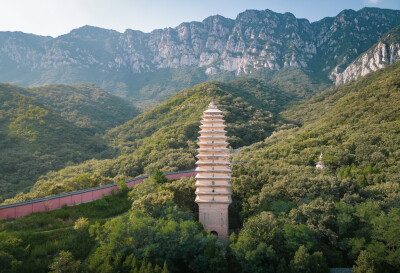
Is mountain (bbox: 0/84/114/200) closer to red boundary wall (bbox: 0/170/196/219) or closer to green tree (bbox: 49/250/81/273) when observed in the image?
red boundary wall (bbox: 0/170/196/219)

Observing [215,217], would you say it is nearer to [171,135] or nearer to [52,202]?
[52,202]

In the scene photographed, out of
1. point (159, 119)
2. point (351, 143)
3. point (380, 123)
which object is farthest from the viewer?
point (159, 119)

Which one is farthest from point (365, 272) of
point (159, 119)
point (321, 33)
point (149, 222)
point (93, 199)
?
point (321, 33)

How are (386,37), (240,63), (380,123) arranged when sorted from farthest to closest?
(240,63)
(386,37)
(380,123)

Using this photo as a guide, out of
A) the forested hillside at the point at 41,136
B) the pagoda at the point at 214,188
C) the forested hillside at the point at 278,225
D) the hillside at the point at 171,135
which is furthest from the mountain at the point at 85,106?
the pagoda at the point at 214,188

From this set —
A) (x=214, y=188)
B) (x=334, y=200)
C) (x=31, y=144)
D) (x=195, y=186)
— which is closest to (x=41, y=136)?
(x=31, y=144)

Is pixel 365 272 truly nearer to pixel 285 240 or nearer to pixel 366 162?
pixel 285 240

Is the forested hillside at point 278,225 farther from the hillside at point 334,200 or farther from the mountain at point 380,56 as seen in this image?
the mountain at point 380,56
